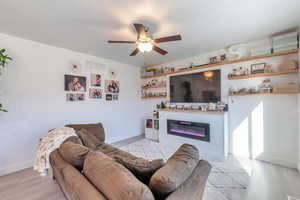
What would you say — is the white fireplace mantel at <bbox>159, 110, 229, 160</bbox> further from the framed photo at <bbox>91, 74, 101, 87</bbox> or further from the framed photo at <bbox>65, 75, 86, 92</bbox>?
the framed photo at <bbox>65, 75, 86, 92</bbox>

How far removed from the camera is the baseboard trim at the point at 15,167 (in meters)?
2.30

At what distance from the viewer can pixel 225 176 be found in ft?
6.97

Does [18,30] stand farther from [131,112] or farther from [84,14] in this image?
[131,112]

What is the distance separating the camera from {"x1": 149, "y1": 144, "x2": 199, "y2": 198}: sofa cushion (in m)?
0.84

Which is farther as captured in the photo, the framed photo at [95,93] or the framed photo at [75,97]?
the framed photo at [95,93]

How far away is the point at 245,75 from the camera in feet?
9.25

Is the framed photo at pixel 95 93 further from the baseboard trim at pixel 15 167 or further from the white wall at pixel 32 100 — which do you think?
the baseboard trim at pixel 15 167

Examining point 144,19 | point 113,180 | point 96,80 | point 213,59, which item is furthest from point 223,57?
point 113,180

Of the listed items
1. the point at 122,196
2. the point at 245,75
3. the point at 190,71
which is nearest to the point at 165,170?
the point at 122,196

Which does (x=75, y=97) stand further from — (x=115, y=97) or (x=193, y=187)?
(x=193, y=187)

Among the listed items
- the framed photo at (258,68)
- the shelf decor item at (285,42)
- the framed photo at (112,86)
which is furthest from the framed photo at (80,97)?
the shelf decor item at (285,42)

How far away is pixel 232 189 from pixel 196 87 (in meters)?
2.27

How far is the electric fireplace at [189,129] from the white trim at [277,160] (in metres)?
1.04

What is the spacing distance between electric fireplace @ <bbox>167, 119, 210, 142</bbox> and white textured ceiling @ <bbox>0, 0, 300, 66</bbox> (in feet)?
6.23
